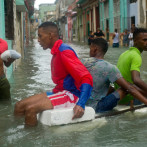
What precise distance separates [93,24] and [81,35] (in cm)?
905

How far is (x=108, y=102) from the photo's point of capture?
4367mm

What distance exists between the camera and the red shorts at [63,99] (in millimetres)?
3898

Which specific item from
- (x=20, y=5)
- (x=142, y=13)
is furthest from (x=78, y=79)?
(x=142, y=13)

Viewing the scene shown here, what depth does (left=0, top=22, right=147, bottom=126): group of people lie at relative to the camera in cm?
369

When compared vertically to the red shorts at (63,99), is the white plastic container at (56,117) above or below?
below

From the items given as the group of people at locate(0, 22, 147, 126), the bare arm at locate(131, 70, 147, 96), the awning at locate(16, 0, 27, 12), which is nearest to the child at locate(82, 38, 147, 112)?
the group of people at locate(0, 22, 147, 126)

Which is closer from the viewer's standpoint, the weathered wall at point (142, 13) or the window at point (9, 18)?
the window at point (9, 18)

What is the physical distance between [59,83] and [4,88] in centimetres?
187

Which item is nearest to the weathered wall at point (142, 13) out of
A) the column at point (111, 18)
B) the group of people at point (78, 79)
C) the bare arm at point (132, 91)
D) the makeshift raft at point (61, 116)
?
the column at point (111, 18)

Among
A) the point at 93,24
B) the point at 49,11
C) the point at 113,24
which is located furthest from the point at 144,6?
the point at 49,11

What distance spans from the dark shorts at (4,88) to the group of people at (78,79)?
58.7 inches

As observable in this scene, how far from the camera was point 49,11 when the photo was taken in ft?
347

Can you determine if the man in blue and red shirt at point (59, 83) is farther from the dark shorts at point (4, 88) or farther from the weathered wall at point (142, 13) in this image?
the weathered wall at point (142, 13)

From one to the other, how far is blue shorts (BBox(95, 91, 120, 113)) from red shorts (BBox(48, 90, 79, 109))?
1.83ft
